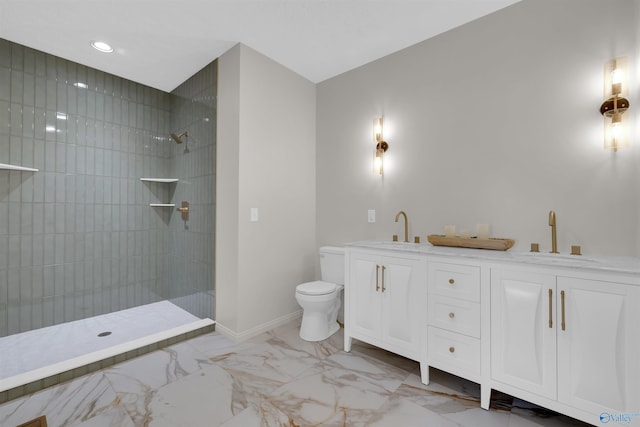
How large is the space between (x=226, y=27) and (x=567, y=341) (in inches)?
117

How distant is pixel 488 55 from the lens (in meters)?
2.07

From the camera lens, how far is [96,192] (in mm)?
2939

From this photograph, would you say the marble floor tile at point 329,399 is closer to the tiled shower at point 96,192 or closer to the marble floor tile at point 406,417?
the marble floor tile at point 406,417

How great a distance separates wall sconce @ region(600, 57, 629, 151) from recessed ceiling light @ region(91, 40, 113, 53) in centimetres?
366

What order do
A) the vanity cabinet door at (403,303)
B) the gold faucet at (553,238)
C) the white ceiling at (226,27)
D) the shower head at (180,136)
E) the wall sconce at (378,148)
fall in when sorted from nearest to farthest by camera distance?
the gold faucet at (553,238) < the vanity cabinet door at (403,303) < the white ceiling at (226,27) < the wall sconce at (378,148) < the shower head at (180,136)

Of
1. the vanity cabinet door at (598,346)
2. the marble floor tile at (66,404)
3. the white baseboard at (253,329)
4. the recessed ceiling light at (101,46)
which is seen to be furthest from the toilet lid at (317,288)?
the recessed ceiling light at (101,46)

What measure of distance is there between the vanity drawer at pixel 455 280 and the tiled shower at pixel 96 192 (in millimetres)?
2001

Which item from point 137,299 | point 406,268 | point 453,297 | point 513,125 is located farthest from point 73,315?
Answer: point 513,125

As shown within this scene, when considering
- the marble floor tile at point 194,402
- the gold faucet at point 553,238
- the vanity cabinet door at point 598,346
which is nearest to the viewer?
the vanity cabinet door at point 598,346

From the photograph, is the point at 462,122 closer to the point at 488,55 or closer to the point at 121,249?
the point at 488,55

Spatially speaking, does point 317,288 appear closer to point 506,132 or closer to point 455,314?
point 455,314

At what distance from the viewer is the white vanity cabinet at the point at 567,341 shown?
1.23 metres

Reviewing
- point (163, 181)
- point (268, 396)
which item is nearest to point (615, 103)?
point (268, 396)

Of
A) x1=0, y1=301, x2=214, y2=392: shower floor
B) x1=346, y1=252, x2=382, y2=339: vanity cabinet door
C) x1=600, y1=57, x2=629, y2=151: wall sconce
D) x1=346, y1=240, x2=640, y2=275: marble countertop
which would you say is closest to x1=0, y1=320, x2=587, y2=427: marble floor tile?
x1=0, y1=301, x2=214, y2=392: shower floor
